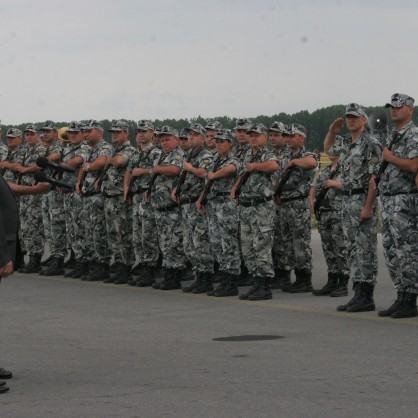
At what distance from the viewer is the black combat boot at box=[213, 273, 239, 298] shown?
14.0m

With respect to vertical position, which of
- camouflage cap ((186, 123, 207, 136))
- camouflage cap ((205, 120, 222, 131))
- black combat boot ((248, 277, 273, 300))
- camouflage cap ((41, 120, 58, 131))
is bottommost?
black combat boot ((248, 277, 273, 300))

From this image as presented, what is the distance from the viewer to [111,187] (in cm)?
1644

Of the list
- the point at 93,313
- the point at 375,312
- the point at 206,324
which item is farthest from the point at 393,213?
the point at 93,313

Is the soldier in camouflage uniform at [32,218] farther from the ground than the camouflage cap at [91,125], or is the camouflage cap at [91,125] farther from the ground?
the camouflage cap at [91,125]

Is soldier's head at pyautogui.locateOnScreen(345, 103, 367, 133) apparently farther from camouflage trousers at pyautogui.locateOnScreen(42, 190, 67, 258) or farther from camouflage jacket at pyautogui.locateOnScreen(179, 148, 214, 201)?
camouflage trousers at pyautogui.locateOnScreen(42, 190, 67, 258)

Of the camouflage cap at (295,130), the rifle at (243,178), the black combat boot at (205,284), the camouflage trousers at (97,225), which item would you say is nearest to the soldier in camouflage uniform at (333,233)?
the camouflage cap at (295,130)

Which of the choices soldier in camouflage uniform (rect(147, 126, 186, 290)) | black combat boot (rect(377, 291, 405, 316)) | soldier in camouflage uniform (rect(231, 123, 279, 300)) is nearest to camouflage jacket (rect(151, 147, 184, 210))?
soldier in camouflage uniform (rect(147, 126, 186, 290))

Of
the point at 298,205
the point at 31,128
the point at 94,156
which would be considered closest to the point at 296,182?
the point at 298,205

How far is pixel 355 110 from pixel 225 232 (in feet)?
9.65

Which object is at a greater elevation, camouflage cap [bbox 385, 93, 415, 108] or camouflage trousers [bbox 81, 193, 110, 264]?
camouflage cap [bbox 385, 93, 415, 108]

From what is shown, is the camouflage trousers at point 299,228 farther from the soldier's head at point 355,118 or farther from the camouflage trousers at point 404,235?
the camouflage trousers at point 404,235

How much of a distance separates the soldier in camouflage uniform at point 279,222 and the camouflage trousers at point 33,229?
4969mm

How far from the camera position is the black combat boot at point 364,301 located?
12.0 m

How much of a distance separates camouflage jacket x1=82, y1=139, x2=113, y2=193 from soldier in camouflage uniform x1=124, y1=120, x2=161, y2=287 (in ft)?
2.00
